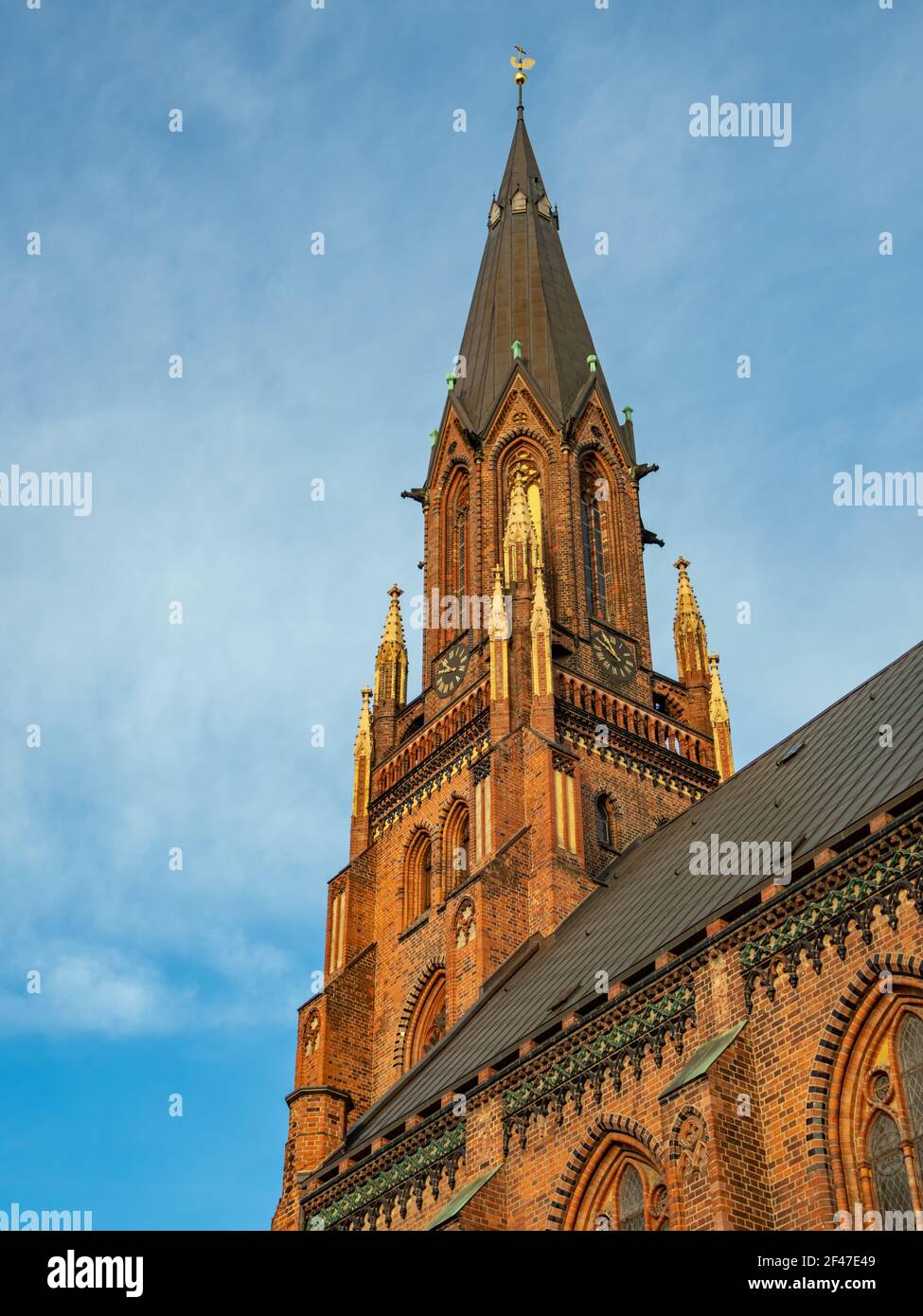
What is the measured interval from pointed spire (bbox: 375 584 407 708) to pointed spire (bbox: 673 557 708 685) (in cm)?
822

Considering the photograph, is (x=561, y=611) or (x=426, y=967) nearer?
(x=426, y=967)

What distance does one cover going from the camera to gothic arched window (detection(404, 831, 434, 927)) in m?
41.2

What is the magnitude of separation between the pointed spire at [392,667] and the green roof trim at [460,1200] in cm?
2207

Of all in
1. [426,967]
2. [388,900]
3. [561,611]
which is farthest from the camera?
[561,611]

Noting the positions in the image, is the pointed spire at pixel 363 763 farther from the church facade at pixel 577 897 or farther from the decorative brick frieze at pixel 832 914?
the decorative brick frieze at pixel 832 914

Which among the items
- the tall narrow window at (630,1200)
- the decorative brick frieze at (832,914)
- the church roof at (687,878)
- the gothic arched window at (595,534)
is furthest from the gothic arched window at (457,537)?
the decorative brick frieze at (832,914)

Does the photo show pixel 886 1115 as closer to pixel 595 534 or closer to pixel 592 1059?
pixel 592 1059

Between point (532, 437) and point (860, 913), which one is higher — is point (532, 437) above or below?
above

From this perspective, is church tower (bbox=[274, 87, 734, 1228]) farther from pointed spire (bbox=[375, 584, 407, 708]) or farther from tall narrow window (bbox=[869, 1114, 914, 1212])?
tall narrow window (bbox=[869, 1114, 914, 1212])

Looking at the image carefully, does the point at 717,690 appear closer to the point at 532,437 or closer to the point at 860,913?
the point at 532,437

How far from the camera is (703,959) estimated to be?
2405 centimetres
